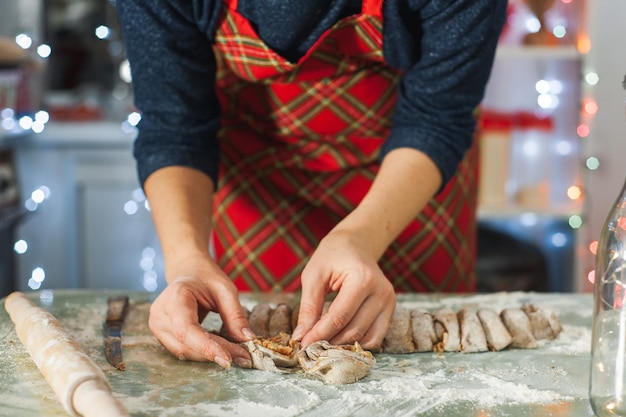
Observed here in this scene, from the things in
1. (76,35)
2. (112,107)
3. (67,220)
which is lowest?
(67,220)

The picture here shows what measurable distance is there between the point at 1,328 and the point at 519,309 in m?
0.66

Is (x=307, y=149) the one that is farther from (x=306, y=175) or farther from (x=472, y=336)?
(x=472, y=336)

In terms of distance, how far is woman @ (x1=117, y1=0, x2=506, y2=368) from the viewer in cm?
98

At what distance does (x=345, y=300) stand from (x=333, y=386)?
0.37 ft

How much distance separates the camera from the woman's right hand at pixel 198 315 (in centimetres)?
91

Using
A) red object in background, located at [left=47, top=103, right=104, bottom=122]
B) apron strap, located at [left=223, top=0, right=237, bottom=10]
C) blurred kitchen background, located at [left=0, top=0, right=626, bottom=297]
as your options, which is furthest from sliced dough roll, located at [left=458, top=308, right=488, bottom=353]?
red object in background, located at [left=47, top=103, right=104, bottom=122]

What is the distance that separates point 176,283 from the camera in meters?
0.98

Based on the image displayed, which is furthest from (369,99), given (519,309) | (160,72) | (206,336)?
(206,336)

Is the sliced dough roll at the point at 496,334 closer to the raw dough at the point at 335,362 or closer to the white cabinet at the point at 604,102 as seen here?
the raw dough at the point at 335,362

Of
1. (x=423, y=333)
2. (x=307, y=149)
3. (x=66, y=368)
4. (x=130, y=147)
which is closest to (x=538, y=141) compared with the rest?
(x=130, y=147)

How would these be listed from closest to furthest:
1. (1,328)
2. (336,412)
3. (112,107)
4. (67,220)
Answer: (336,412) < (1,328) < (67,220) < (112,107)

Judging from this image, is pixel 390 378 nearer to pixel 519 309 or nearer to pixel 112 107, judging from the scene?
pixel 519 309

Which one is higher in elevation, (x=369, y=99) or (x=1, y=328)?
(x=369, y=99)

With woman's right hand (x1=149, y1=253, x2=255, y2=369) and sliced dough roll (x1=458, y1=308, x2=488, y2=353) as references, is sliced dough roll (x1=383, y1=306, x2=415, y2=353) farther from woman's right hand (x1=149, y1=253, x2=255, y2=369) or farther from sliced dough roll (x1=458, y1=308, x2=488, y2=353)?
woman's right hand (x1=149, y1=253, x2=255, y2=369)
